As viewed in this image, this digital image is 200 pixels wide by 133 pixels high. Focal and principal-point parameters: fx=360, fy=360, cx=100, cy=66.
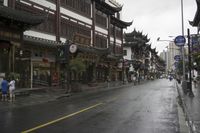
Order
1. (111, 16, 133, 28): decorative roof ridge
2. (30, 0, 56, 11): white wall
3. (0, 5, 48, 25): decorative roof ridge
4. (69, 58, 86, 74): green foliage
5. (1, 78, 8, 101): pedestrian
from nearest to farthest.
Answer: (1, 78, 8, 101): pedestrian → (0, 5, 48, 25): decorative roof ridge → (69, 58, 86, 74): green foliage → (30, 0, 56, 11): white wall → (111, 16, 133, 28): decorative roof ridge

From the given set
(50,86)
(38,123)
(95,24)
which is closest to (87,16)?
(95,24)

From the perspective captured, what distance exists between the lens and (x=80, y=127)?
12.6 m

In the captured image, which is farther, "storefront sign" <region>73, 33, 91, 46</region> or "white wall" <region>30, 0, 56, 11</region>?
"storefront sign" <region>73, 33, 91, 46</region>

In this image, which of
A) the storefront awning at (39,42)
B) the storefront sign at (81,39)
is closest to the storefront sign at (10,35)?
the storefront awning at (39,42)

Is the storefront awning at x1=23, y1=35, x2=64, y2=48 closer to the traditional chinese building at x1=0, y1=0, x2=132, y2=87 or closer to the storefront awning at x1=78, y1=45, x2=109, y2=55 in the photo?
the traditional chinese building at x1=0, y1=0, x2=132, y2=87

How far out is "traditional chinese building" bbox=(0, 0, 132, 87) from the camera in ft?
99.2

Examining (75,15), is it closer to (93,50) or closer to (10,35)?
(93,50)

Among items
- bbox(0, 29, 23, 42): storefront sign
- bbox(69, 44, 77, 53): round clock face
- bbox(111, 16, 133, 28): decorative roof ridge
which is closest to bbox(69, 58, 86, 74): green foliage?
bbox(69, 44, 77, 53): round clock face

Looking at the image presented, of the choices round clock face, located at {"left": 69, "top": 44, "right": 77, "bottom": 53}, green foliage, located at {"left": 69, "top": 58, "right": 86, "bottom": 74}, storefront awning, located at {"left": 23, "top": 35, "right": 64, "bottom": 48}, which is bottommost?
green foliage, located at {"left": 69, "top": 58, "right": 86, "bottom": 74}

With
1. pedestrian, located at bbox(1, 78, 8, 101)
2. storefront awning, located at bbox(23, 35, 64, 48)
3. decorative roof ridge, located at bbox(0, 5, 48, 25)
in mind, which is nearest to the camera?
pedestrian, located at bbox(1, 78, 8, 101)

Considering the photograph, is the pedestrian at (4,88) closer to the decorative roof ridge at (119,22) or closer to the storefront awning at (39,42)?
the storefront awning at (39,42)

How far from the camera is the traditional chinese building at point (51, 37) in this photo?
3025 cm

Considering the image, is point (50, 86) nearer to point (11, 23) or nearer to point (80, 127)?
point (11, 23)

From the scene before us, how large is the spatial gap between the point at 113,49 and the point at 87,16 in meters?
16.8
